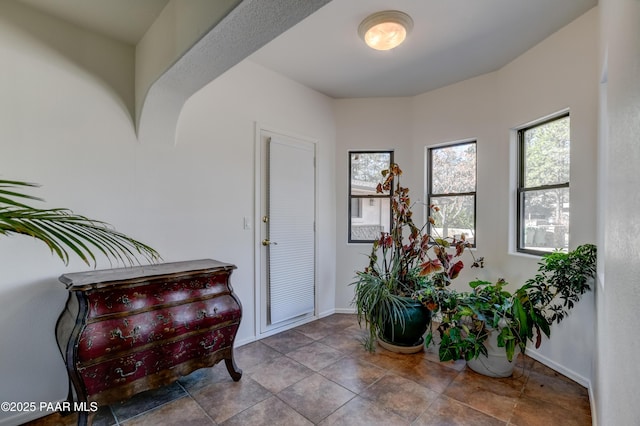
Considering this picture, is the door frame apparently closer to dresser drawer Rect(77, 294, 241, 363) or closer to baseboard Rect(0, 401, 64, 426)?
dresser drawer Rect(77, 294, 241, 363)

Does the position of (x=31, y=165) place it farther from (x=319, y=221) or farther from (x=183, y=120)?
(x=319, y=221)

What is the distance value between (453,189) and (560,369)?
1.96 meters

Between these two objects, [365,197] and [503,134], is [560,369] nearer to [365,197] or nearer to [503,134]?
[503,134]

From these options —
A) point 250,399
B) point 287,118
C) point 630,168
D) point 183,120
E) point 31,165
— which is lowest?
point 250,399

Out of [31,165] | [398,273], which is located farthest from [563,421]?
[31,165]

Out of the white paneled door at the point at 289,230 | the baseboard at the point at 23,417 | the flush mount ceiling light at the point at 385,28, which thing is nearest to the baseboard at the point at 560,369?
the white paneled door at the point at 289,230

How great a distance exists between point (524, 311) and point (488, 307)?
0.78ft

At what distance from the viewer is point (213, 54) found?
1.71 m

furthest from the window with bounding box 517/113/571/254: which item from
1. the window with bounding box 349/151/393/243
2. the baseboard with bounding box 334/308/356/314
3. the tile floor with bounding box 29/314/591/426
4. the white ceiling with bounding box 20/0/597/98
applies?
the baseboard with bounding box 334/308/356/314

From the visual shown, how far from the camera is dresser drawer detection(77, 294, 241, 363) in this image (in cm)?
169

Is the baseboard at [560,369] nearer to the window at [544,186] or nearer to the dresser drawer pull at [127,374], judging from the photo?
the window at [544,186]

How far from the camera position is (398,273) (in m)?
2.97

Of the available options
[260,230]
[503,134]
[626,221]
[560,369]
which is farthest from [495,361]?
[260,230]

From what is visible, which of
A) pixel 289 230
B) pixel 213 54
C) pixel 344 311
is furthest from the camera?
pixel 344 311
